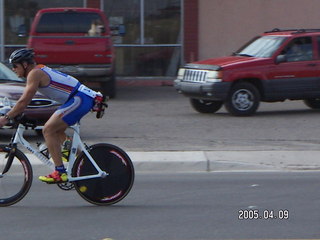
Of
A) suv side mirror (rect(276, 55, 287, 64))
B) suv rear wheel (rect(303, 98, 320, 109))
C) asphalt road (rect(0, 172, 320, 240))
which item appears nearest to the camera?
asphalt road (rect(0, 172, 320, 240))

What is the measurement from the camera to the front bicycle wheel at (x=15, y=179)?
8.52m

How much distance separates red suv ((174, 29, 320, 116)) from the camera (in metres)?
16.5

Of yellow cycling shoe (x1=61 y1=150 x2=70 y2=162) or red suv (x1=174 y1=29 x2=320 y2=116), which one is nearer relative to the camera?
yellow cycling shoe (x1=61 y1=150 x2=70 y2=162)

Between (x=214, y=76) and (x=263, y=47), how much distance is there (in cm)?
151

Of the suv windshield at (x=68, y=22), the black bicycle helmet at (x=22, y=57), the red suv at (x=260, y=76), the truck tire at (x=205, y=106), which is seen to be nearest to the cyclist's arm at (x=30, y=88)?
the black bicycle helmet at (x=22, y=57)

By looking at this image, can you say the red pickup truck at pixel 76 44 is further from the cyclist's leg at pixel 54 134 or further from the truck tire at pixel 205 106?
the cyclist's leg at pixel 54 134

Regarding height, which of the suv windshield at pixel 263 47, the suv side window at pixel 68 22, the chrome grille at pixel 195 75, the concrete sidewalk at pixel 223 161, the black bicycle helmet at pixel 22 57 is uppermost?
the black bicycle helmet at pixel 22 57

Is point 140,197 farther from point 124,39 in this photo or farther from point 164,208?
point 124,39

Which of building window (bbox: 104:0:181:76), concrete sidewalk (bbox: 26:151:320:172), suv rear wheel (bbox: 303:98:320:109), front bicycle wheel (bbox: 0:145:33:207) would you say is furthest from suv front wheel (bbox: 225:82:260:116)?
front bicycle wheel (bbox: 0:145:33:207)

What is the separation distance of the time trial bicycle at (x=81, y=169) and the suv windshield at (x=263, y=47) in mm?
8865

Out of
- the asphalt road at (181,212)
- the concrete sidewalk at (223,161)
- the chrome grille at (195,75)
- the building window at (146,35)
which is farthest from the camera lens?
the building window at (146,35)

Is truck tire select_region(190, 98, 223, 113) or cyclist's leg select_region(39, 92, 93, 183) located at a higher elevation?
cyclist's leg select_region(39, 92, 93, 183)

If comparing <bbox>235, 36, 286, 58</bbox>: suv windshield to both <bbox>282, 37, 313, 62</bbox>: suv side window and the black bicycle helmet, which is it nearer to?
<bbox>282, 37, 313, 62</bbox>: suv side window

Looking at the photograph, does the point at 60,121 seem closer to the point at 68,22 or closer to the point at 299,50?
the point at 299,50
